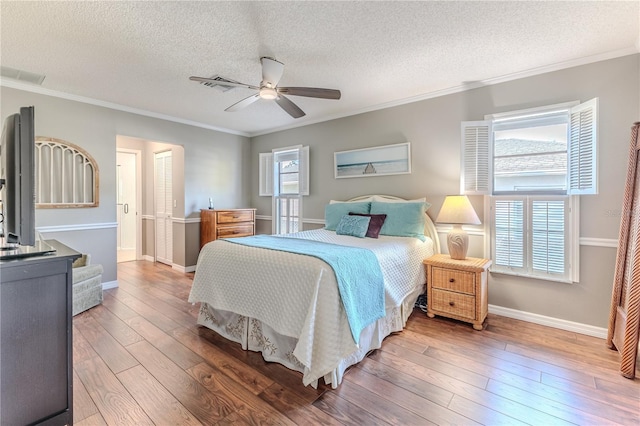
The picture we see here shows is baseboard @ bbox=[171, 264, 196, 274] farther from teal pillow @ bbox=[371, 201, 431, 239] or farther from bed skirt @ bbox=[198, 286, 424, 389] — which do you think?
teal pillow @ bbox=[371, 201, 431, 239]

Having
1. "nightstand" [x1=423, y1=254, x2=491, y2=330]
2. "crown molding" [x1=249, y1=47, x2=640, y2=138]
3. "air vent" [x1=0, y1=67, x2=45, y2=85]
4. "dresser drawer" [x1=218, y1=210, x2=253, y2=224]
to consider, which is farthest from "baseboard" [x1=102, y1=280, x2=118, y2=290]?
"nightstand" [x1=423, y1=254, x2=491, y2=330]

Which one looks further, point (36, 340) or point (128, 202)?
point (128, 202)

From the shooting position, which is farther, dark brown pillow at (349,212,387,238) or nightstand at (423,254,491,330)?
dark brown pillow at (349,212,387,238)

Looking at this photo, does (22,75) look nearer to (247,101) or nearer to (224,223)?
(247,101)

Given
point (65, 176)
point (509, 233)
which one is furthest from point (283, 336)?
point (65, 176)

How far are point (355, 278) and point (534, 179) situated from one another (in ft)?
7.42

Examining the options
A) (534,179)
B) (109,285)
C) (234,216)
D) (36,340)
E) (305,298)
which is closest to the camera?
(36,340)

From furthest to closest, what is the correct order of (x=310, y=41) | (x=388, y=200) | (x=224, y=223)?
(x=224, y=223) → (x=388, y=200) → (x=310, y=41)

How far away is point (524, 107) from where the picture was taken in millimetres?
2928

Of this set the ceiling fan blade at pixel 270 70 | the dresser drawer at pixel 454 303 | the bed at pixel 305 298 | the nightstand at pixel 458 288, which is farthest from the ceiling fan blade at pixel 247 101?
the dresser drawer at pixel 454 303

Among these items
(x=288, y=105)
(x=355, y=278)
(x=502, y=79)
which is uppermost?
(x=502, y=79)

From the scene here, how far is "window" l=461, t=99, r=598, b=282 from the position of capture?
2645mm

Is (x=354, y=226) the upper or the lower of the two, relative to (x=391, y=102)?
lower

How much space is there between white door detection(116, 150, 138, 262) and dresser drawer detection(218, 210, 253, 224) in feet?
7.76
